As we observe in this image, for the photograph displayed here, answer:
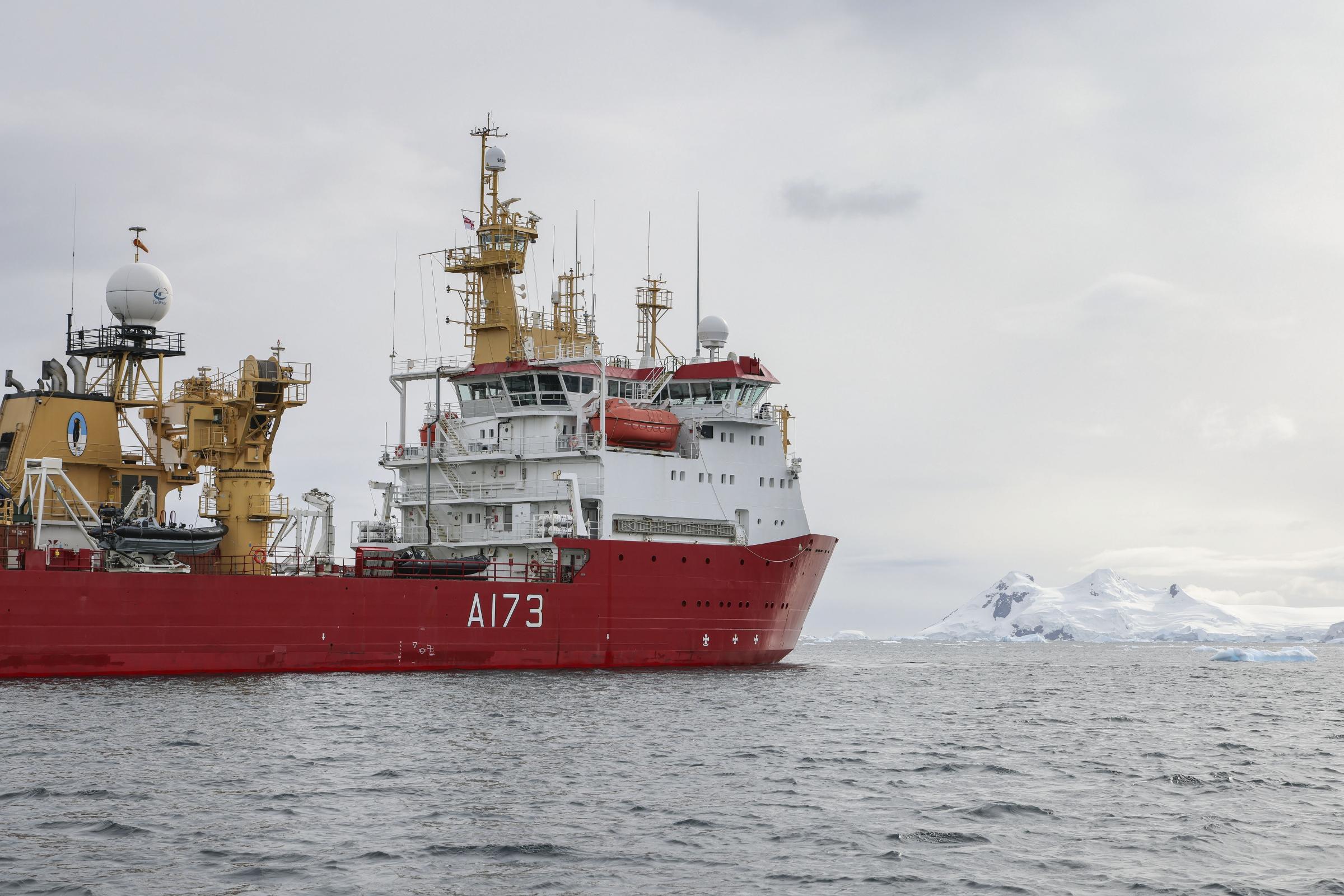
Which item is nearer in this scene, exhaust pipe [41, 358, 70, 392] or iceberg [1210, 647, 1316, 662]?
exhaust pipe [41, 358, 70, 392]

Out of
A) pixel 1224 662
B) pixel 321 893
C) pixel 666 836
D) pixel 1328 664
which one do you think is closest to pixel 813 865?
pixel 666 836

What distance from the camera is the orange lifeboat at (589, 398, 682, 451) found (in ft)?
132

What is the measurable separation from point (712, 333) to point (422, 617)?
1464cm

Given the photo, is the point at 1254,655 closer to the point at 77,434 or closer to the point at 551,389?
the point at 551,389

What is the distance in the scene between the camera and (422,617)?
1439 inches

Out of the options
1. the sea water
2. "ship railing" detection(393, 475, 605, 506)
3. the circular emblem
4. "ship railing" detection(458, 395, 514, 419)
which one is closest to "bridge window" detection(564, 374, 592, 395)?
"ship railing" detection(458, 395, 514, 419)

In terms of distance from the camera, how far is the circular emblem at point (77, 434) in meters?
36.7

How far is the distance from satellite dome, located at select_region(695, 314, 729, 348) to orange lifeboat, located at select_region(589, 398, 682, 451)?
463 centimetres

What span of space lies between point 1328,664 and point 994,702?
2310 inches

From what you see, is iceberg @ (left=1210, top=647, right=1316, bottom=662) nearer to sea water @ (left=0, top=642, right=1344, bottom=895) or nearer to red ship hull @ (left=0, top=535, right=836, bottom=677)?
red ship hull @ (left=0, top=535, right=836, bottom=677)

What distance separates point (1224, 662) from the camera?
80375mm

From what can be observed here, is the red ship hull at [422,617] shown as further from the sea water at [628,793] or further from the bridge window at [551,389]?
→ the bridge window at [551,389]

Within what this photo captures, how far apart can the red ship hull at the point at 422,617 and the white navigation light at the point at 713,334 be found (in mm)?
7269

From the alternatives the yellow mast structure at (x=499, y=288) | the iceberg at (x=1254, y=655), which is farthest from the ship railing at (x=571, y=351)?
the iceberg at (x=1254, y=655)
